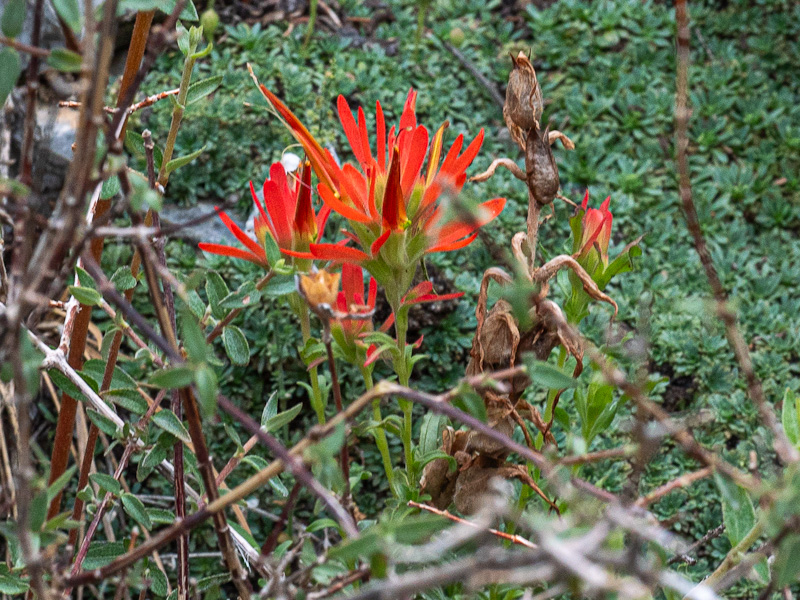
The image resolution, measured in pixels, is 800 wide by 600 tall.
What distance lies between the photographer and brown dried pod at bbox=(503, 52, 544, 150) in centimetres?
102

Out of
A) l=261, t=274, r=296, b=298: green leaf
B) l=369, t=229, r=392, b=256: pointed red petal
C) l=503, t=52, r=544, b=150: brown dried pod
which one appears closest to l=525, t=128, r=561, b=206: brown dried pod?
l=503, t=52, r=544, b=150: brown dried pod

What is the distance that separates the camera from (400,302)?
104 centimetres

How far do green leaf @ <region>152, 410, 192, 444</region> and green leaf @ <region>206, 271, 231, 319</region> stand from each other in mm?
130

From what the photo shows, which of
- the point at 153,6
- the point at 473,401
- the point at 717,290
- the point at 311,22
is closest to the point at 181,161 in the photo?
the point at 153,6

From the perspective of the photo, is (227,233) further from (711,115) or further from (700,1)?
(700,1)

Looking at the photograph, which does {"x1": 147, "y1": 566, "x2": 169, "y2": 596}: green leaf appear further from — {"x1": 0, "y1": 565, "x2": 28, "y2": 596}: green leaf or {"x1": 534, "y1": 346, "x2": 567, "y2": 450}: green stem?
{"x1": 534, "y1": 346, "x2": 567, "y2": 450}: green stem

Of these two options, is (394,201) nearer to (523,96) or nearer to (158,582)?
(523,96)

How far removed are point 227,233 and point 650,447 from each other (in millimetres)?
1454

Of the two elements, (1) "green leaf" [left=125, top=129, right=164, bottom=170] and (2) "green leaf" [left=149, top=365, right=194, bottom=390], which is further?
(1) "green leaf" [left=125, top=129, right=164, bottom=170]

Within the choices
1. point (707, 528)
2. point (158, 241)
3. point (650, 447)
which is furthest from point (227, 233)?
point (650, 447)

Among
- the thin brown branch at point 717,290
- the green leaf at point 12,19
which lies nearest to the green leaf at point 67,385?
the green leaf at point 12,19

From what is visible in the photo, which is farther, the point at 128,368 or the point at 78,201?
the point at 128,368

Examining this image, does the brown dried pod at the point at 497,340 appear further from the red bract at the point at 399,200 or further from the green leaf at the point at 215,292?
the green leaf at the point at 215,292

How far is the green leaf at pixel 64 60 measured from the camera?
0.68m
